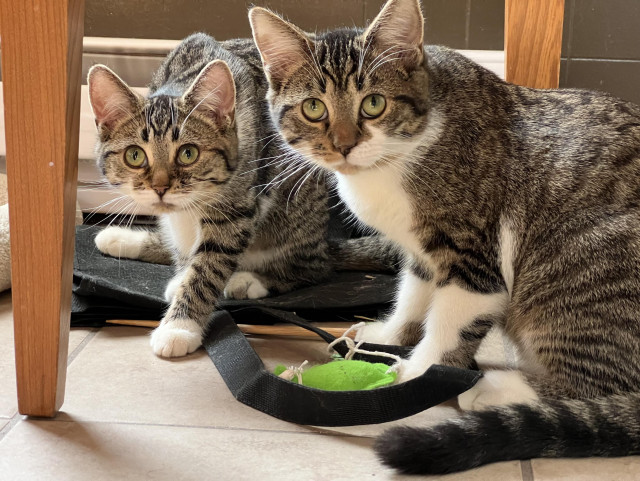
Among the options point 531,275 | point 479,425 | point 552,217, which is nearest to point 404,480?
point 479,425

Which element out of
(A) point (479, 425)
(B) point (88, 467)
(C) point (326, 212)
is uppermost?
(C) point (326, 212)

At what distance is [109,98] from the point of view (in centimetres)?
198

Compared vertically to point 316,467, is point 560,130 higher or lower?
higher

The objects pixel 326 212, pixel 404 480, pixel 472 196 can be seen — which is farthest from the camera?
pixel 326 212

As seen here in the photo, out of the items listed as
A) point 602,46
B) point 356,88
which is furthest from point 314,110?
point 602,46

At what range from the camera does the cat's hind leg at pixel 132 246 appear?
2.50m

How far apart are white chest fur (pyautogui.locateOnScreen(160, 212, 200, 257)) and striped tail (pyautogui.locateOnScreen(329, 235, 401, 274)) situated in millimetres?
480

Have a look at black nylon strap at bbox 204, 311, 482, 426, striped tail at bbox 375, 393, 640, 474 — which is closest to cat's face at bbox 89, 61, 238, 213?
black nylon strap at bbox 204, 311, 482, 426

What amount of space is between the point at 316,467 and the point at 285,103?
85cm

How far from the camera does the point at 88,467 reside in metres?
1.40

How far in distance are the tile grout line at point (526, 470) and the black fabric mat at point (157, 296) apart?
2.69ft

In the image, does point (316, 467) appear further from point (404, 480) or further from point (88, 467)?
point (88, 467)

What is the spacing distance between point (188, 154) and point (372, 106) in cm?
56

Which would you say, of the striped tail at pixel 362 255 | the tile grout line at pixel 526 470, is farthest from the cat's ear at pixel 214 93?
the tile grout line at pixel 526 470
